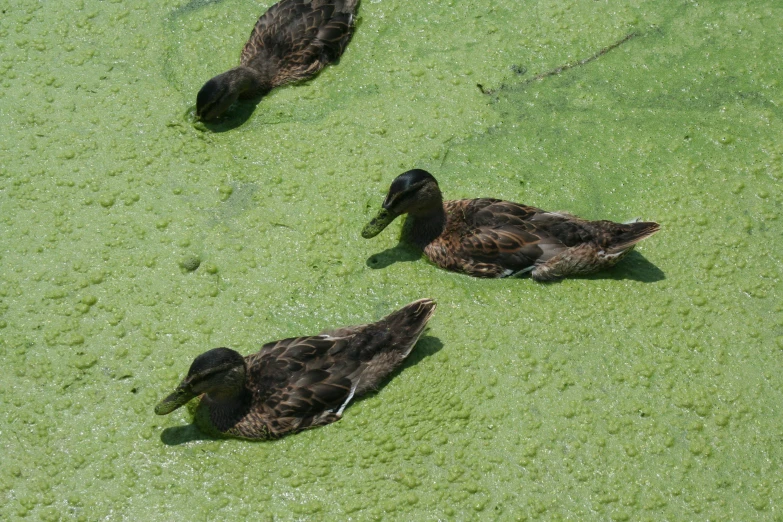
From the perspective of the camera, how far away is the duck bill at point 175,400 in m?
4.57

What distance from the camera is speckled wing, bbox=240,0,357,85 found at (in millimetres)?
6461

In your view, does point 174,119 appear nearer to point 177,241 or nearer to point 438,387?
point 177,241

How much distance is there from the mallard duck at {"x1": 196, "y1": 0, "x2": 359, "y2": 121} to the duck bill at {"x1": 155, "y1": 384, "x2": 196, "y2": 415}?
8.67ft

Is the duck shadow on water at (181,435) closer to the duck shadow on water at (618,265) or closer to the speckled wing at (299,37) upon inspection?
the duck shadow on water at (618,265)

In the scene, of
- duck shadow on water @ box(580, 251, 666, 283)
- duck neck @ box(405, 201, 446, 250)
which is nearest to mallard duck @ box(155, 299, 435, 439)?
duck neck @ box(405, 201, 446, 250)

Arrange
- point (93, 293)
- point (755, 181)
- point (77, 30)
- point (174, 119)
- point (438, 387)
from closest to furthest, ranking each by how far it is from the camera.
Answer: point (438, 387)
point (93, 293)
point (755, 181)
point (174, 119)
point (77, 30)

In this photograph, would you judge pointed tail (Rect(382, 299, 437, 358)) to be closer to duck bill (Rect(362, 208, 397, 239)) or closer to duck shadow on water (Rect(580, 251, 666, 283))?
duck bill (Rect(362, 208, 397, 239))

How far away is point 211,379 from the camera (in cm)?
453

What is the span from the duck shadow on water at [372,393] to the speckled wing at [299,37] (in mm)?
2633

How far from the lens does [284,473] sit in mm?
4504

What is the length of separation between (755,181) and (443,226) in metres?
2.36

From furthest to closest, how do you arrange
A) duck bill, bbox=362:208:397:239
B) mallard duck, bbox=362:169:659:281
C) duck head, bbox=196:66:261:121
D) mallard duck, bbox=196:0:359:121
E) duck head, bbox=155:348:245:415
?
1. mallard duck, bbox=196:0:359:121
2. duck head, bbox=196:66:261:121
3. duck bill, bbox=362:208:397:239
4. mallard duck, bbox=362:169:659:281
5. duck head, bbox=155:348:245:415

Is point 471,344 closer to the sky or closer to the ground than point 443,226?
closer to the ground

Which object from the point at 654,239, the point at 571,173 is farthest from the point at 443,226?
the point at 654,239
